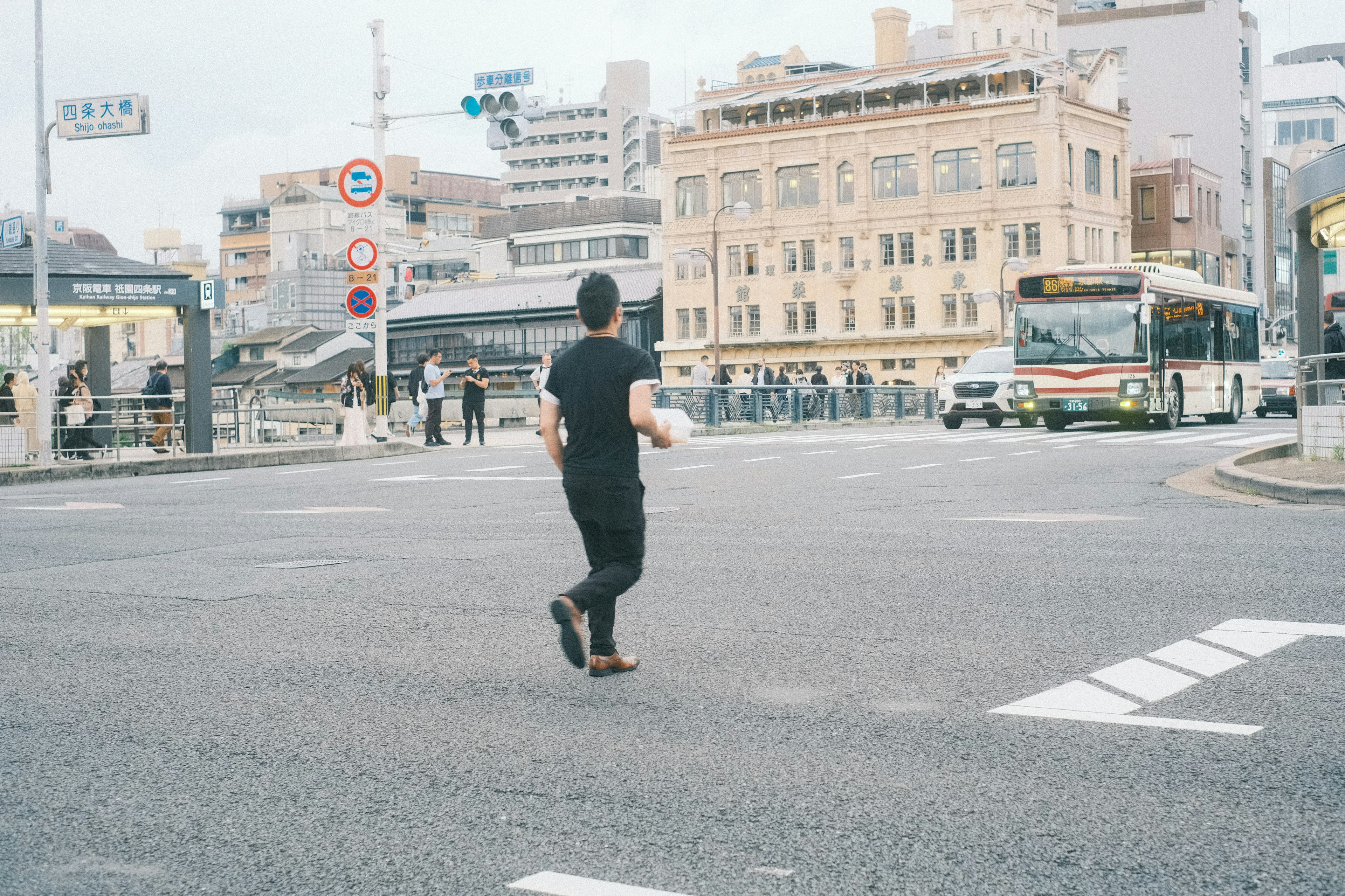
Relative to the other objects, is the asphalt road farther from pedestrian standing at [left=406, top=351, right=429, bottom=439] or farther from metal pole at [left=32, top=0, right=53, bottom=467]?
pedestrian standing at [left=406, top=351, right=429, bottom=439]

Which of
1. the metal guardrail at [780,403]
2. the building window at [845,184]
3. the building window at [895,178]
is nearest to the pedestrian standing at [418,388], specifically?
the metal guardrail at [780,403]

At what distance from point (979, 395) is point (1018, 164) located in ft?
142

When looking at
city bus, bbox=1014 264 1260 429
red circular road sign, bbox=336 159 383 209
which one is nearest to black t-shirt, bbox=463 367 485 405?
red circular road sign, bbox=336 159 383 209

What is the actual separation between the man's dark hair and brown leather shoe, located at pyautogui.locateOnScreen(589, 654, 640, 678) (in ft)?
4.62

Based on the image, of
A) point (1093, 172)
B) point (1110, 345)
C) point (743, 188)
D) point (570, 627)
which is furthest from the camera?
point (743, 188)

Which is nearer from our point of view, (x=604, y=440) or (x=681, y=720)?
(x=681, y=720)

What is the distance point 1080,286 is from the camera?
29.0 meters

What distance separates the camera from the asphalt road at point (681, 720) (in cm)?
382

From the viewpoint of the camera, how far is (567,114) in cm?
13262

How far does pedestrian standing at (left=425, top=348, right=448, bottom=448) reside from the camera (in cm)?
2839

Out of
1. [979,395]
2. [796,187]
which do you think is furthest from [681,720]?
[796,187]

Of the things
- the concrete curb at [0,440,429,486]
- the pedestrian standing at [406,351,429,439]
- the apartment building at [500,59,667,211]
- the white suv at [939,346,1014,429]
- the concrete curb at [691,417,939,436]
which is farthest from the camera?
the apartment building at [500,59,667,211]

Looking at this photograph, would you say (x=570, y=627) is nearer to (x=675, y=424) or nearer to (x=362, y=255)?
(x=675, y=424)

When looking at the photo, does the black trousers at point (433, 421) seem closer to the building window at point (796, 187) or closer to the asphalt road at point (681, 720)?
the asphalt road at point (681, 720)
